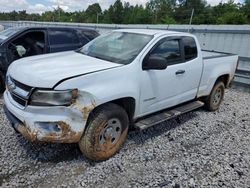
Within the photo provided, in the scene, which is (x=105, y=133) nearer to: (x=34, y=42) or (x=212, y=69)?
(x=212, y=69)

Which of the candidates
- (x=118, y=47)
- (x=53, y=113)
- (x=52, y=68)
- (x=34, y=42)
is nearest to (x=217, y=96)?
(x=118, y=47)

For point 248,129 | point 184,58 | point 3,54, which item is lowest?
point 248,129

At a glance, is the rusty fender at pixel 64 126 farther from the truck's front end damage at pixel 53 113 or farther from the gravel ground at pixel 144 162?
the gravel ground at pixel 144 162

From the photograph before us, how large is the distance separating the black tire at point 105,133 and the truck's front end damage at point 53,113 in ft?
0.60

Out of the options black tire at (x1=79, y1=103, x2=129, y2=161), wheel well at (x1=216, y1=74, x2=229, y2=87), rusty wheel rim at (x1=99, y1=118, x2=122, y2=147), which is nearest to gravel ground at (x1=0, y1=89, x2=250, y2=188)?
black tire at (x1=79, y1=103, x2=129, y2=161)

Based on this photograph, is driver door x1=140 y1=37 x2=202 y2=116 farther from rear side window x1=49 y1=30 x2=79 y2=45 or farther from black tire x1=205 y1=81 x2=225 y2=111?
rear side window x1=49 y1=30 x2=79 y2=45

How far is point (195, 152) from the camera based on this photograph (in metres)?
3.71

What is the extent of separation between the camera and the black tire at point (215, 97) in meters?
5.46

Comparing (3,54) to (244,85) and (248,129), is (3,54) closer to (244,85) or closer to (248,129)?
(248,129)

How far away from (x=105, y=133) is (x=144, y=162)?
710mm

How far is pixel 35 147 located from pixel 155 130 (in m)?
2.11

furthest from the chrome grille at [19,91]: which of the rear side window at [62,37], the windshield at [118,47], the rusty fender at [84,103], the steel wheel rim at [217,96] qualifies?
the steel wheel rim at [217,96]

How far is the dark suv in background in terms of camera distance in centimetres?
555

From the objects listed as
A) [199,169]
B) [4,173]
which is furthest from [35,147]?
[199,169]
